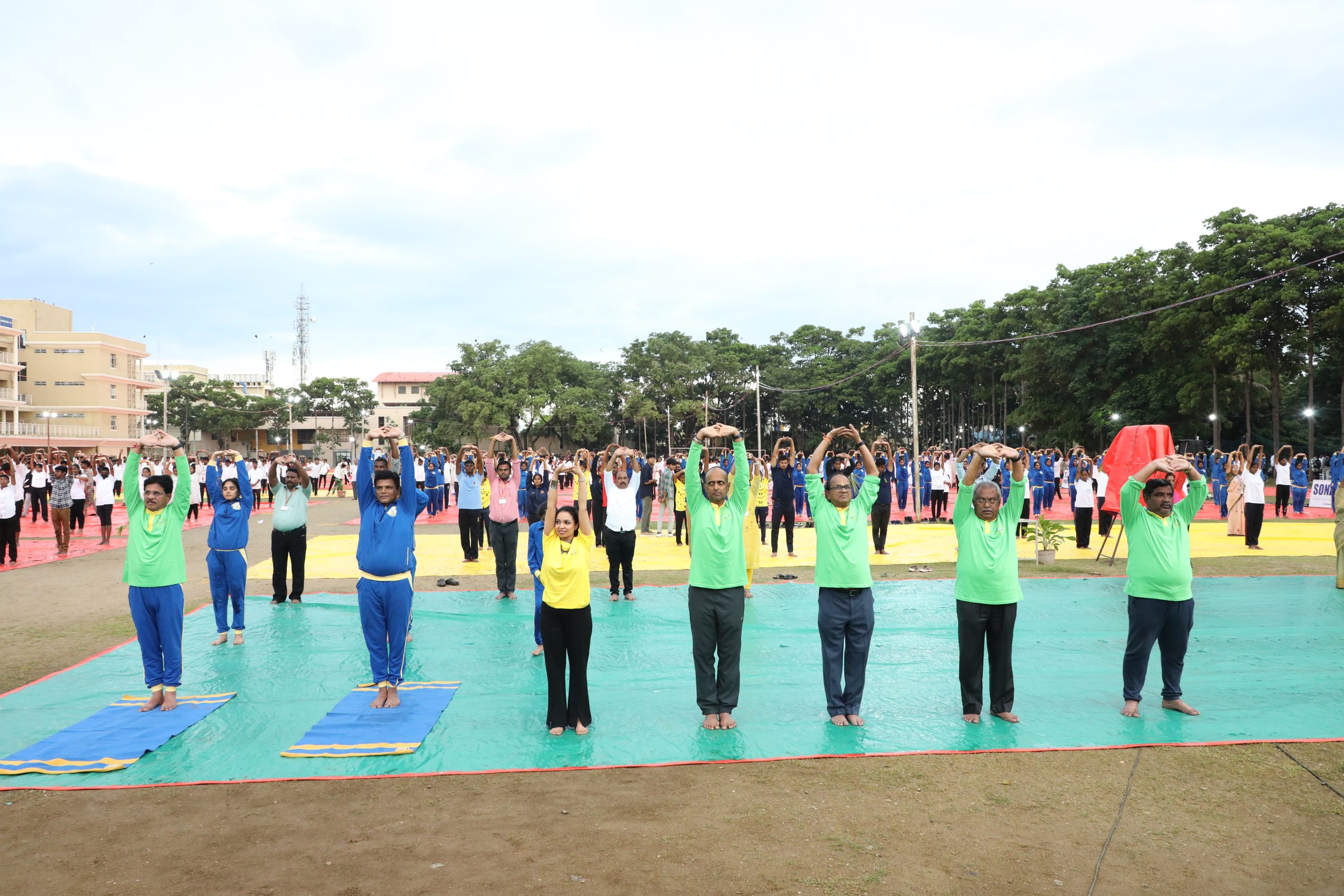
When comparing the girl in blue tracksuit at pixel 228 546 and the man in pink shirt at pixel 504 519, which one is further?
the man in pink shirt at pixel 504 519

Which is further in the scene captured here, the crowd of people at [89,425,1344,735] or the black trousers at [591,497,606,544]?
the black trousers at [591,497,606,544]

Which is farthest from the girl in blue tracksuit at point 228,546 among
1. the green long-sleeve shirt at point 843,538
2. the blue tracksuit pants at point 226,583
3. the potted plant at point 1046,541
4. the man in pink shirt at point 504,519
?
the potted plant at point 1046,541

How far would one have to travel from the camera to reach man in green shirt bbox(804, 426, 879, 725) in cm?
546

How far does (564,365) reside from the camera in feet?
176

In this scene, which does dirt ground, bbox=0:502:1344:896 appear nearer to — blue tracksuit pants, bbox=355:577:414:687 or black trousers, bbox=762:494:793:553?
blue tracksuit pants, bbox=355:577:414:687

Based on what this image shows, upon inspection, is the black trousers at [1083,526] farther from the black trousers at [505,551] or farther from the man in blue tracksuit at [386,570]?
the man in blue tracksuit at [386,570]

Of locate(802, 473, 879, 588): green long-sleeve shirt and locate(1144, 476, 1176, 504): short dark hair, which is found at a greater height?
locate(1144, 476, 1176, 504): short dark hair

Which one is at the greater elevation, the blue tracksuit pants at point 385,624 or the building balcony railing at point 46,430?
the building balcony railing at point 46,430

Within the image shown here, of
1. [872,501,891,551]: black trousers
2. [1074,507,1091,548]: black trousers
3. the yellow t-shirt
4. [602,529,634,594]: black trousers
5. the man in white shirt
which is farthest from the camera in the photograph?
[1074,507,1091,548]: black trousers

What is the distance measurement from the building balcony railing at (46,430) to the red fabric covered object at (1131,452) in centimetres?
5434

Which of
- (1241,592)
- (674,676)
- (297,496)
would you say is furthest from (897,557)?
(297,496)

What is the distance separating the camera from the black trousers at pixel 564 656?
542 cm

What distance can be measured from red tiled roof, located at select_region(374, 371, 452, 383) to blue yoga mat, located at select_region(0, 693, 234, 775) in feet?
230

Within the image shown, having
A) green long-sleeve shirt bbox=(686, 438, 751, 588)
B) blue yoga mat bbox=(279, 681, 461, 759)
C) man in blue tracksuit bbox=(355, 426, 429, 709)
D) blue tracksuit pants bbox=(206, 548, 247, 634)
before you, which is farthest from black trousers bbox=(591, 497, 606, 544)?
green long-sleeve shirt bbox=(686, 438, 751, 588)
